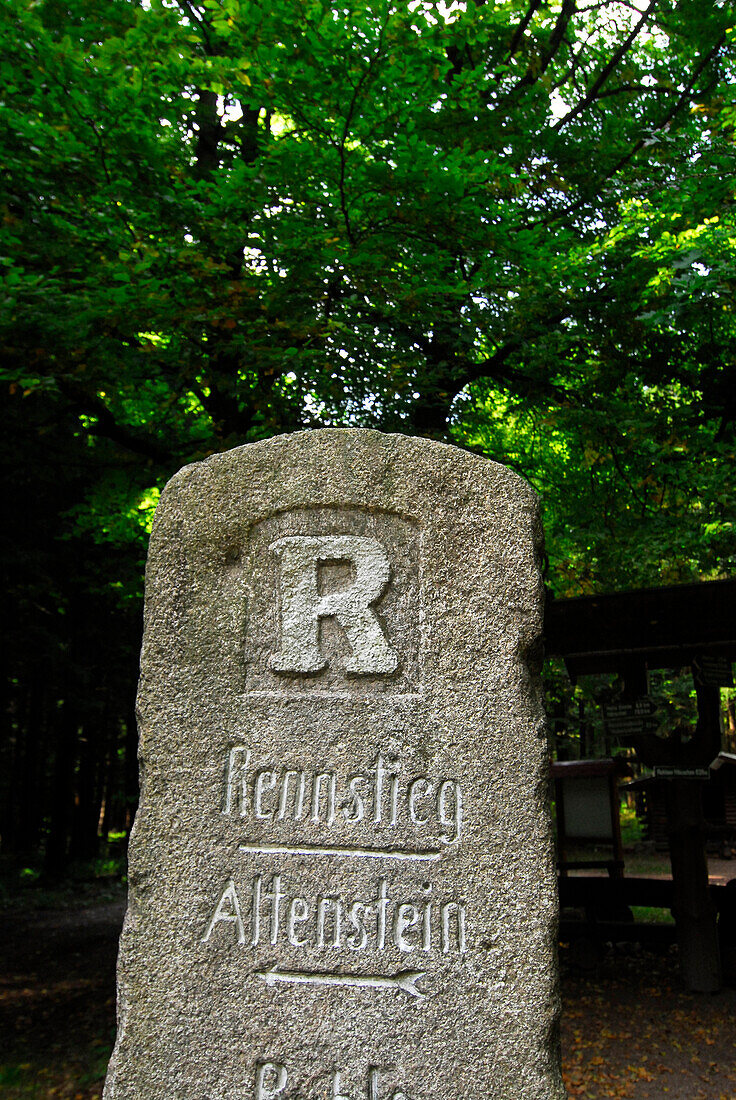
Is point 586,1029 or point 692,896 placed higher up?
point 692,896

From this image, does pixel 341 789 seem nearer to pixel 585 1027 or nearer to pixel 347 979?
pixel 347 979

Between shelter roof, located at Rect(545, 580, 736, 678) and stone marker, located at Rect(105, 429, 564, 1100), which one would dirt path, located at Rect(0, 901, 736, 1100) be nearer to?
shelter roof, located at Rect(545, 580, 736, 678)

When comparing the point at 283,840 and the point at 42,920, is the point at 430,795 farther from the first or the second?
the point at 42,920

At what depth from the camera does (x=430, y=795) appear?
2.88 m

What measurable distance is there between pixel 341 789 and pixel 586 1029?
18.9ft

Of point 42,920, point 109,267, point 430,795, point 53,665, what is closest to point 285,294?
point 109,267

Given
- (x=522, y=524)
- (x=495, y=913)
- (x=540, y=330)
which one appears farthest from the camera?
(x=540, y=330)

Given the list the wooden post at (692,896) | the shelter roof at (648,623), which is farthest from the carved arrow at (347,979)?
the wooden post at (692,896)

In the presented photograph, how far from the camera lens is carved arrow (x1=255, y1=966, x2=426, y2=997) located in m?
2.76

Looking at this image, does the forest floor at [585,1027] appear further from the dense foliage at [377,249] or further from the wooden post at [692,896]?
the dense foliage at [377,249]

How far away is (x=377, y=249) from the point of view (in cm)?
685

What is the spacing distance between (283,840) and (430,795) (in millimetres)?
531

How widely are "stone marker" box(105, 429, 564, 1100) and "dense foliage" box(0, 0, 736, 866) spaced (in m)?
3.30

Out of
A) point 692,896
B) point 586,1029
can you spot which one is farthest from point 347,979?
point 692,896
